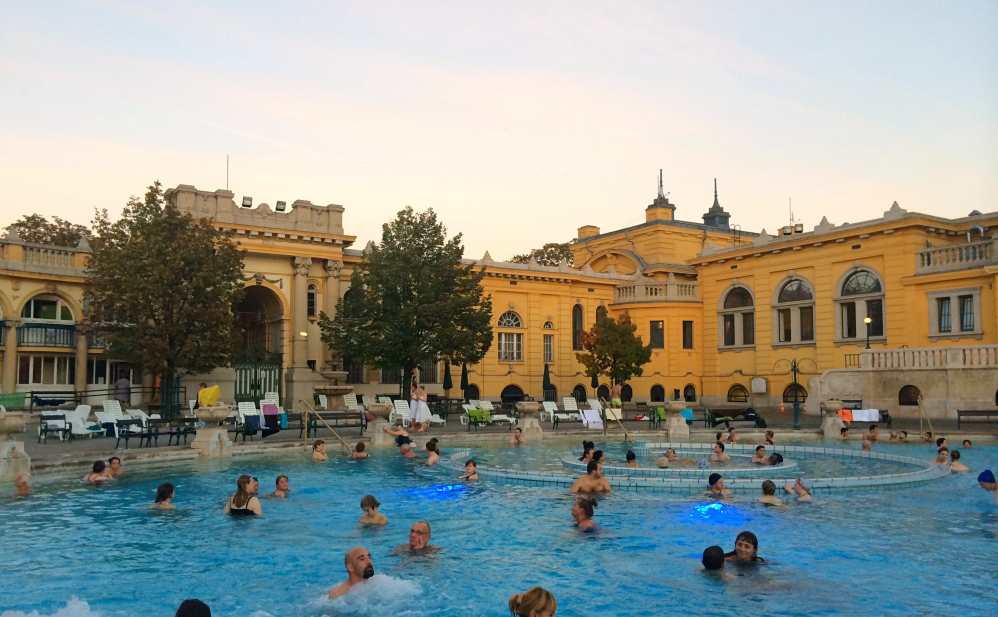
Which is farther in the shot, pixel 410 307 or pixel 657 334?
pixel 657 334

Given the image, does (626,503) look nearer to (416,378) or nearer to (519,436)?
(519,436)

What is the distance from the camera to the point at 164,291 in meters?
25.3

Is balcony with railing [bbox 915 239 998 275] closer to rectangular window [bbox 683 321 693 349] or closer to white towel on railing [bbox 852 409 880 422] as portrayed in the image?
white towel on railing [bbox 852 409 880 422]

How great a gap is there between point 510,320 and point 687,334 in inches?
377

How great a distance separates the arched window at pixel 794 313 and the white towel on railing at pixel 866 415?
12.2m

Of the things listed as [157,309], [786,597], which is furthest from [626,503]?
[157,309]

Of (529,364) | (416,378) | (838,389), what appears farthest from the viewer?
(529,364)

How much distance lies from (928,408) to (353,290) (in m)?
22.1

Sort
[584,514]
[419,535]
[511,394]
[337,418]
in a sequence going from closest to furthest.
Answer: [419,535]
[584,514]
[337,418]
[511,394]

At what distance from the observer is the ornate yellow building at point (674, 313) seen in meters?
29.4

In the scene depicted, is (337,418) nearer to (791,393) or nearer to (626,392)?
(626,392)

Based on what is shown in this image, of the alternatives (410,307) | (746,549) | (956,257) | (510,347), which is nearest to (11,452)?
(746,549)

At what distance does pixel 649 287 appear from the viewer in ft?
143

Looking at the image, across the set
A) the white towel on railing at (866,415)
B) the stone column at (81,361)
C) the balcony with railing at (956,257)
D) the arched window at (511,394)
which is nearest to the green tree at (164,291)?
the stone column at (81,361)
